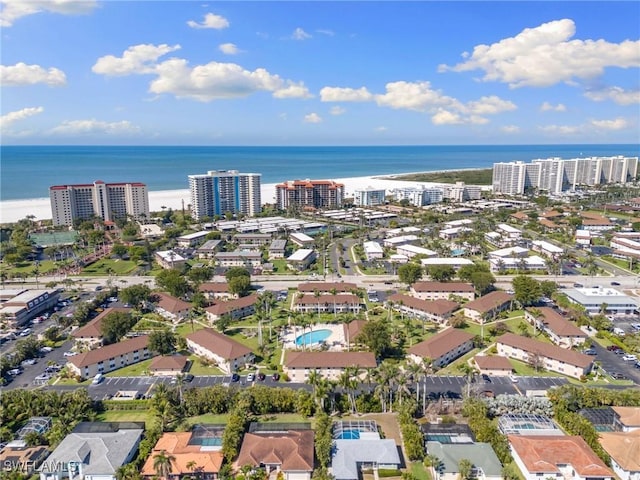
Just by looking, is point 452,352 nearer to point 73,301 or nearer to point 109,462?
point 109,462

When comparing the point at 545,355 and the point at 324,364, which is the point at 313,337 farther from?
the point at 545,355

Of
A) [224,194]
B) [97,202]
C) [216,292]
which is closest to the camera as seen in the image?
[216,292]

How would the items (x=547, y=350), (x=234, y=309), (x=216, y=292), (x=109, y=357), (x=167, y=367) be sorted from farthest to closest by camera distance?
(x=216, y=292), (x=234, y=309), (x=547, y=350), (x=109, y=357), (x=167, y=367)

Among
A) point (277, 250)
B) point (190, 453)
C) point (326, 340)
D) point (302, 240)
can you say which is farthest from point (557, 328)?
point (302, 240)

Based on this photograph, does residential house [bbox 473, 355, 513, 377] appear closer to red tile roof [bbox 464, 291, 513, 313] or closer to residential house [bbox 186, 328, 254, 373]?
red tile roof [bbox 464, 291, 513, 313]

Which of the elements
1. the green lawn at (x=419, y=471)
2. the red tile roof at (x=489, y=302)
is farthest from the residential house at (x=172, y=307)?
the red tile roof at (x=489, y=302)

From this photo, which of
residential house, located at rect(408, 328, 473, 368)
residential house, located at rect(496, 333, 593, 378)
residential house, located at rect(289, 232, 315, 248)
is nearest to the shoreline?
residential house, located at rect(289, 232, 315, 248)
